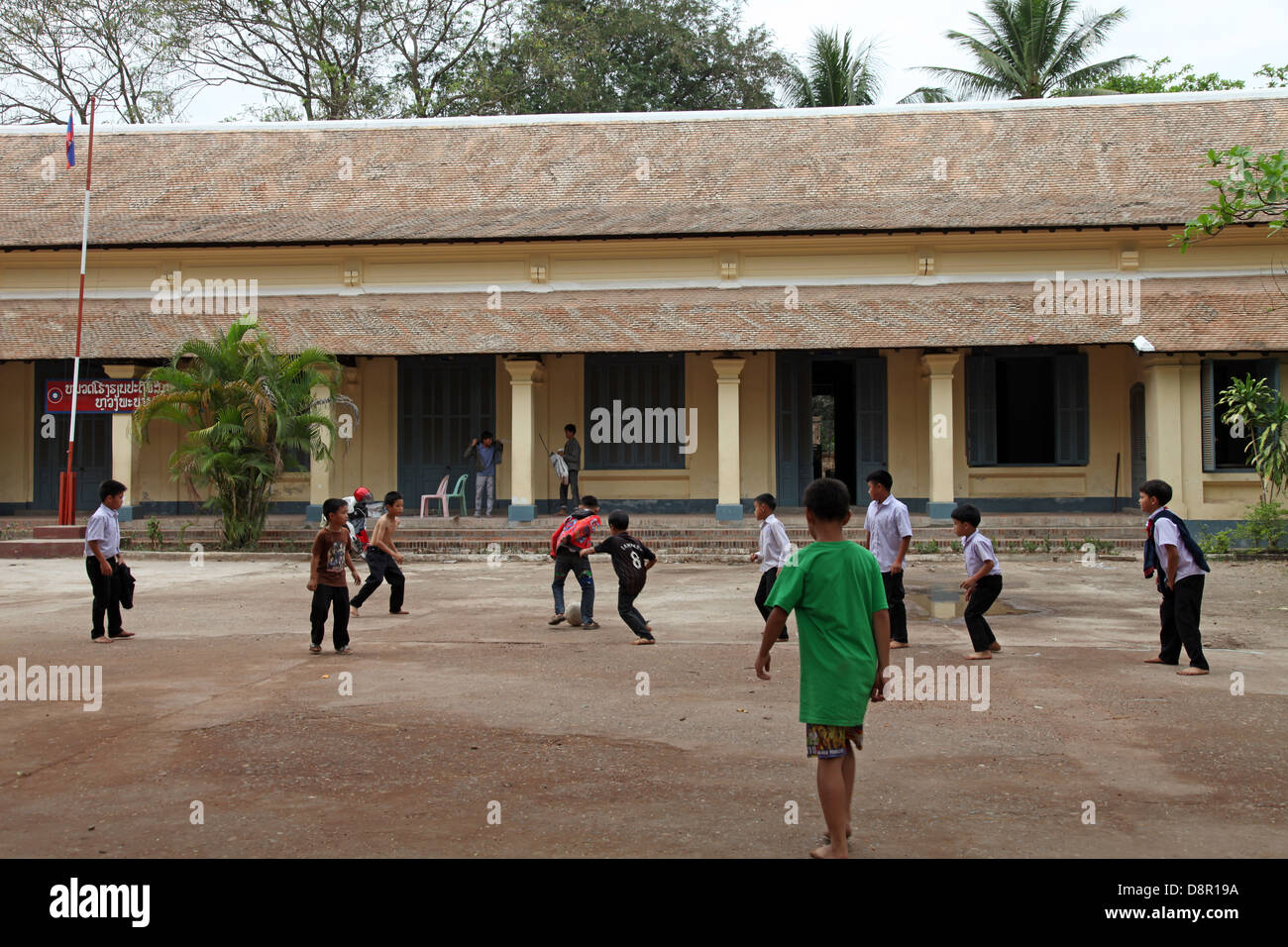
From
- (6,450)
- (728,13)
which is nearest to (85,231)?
(6,450)

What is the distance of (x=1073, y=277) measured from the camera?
1859 cm

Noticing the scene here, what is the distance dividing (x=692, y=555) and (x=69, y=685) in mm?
10447

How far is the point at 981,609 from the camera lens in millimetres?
8461

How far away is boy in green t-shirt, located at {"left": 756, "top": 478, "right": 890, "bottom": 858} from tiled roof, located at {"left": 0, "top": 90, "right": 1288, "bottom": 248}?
1474 centimetres

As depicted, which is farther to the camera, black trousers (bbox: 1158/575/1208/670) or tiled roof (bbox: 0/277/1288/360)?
tiled roof (bbox: 0/277/1288/360)

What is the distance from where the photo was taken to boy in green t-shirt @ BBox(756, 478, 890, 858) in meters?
4.16

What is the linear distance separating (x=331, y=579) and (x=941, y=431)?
11739mm

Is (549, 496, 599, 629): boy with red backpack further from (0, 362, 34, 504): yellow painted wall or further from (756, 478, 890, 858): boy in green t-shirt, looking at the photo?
(0, 362, 34, 504): yellow painted wall

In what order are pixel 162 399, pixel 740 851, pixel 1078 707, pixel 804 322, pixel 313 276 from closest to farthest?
1. pixel 740 851
2. pixel 1078 707
3. pixel 162 399
4. pixel 804 322
5. pixel 313 276

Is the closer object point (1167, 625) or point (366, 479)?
point (1167, 625)

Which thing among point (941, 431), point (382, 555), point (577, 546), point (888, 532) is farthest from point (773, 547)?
point (941, 431)

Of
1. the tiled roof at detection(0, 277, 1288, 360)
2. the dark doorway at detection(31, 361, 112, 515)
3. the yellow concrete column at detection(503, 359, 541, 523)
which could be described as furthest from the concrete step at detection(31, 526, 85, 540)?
the yellow concrete column at detection(503, 359, 541, 523)

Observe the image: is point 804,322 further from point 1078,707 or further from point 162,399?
point 1078,707

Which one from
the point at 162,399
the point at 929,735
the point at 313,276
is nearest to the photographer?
the point at 929,735
